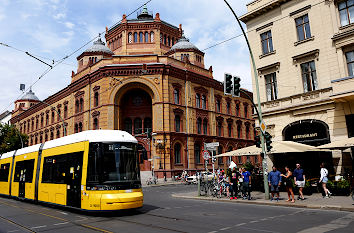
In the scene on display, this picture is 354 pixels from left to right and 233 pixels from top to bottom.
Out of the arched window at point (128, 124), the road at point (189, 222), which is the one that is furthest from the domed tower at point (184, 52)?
the road at point (189, 222)

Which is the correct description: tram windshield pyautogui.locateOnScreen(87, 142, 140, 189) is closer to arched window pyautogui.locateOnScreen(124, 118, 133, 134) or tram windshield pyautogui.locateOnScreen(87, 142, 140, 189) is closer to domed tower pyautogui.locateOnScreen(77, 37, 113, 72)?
arched window pyautogui.locateOnScreen(124, 118, 133, 134)

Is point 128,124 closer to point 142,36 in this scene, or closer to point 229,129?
point 142,36

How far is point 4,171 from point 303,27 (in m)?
23.0

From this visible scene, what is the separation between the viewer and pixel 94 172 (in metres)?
10.5

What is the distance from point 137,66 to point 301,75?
2212 centimetres

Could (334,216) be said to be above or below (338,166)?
below

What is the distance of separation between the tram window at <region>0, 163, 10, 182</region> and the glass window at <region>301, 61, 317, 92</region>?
20885mm

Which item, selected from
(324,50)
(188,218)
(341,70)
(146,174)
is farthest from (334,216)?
(146,174)

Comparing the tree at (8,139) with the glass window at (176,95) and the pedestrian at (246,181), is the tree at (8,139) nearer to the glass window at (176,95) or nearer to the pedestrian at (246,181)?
the glass window at (176,95)

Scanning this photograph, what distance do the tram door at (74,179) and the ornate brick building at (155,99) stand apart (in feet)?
63.6

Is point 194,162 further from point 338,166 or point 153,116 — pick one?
point 338,166

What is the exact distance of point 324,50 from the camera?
18.0 m

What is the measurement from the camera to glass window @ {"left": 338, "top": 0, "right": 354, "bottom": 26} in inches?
669

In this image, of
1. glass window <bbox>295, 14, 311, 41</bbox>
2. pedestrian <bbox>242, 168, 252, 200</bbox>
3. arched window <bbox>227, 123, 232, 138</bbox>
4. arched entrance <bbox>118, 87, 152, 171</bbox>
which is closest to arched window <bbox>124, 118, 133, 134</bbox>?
arched entrance <bbox>118, 87, 152, 171</bbox>
